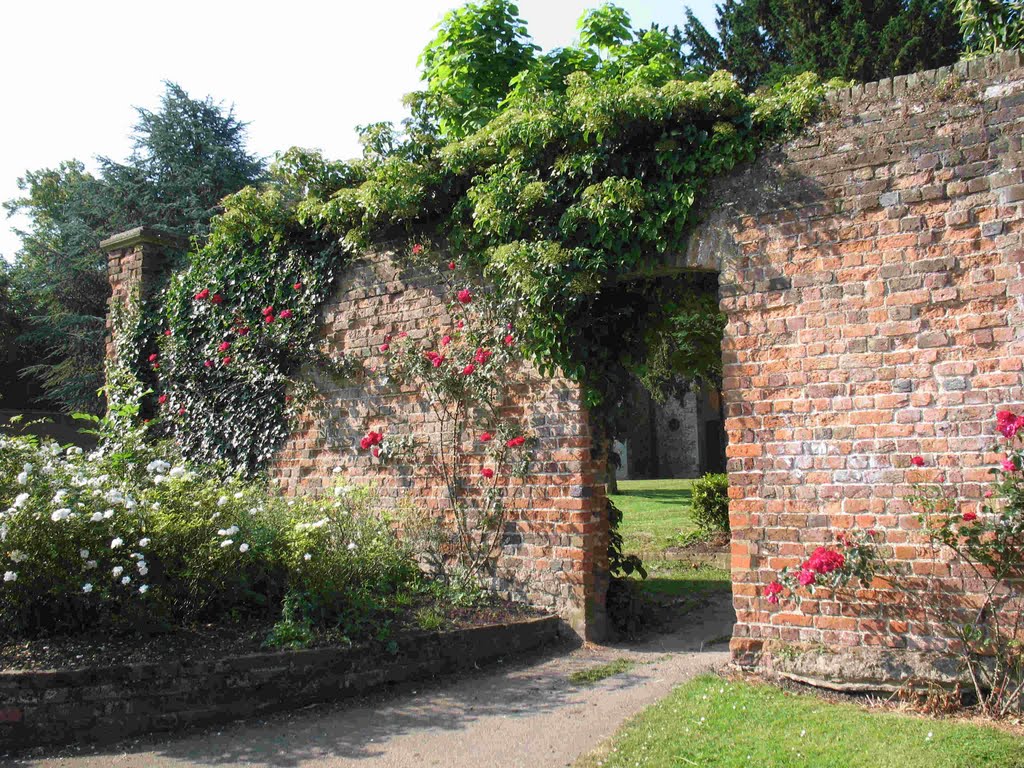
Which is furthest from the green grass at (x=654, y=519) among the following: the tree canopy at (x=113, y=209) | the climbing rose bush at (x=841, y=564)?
the tree canopy at (x=113, y=209)

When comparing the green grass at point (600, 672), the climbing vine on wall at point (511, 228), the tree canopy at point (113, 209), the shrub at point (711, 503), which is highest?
the tree canopy at point (113, 209)

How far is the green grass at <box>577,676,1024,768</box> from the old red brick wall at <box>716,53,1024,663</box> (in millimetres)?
631

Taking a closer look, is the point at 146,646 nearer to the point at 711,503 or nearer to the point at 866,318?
the point at 866,318

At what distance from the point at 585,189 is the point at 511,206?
24.7 inches

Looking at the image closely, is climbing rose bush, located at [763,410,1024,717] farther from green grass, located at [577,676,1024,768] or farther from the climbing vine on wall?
the climbing vine on wall

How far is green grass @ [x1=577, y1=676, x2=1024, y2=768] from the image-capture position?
150 inches

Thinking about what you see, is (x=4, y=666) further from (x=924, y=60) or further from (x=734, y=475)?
(x=924, y=60)

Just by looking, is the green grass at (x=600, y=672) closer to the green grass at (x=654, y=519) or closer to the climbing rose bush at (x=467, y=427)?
the climbing rose bush at (x=467, y=427)

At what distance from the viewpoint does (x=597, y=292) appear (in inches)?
238

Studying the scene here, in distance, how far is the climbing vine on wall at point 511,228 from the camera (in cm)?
577

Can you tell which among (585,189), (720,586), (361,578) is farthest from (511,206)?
(720,586)

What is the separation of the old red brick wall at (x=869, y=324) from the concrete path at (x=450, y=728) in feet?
3.25

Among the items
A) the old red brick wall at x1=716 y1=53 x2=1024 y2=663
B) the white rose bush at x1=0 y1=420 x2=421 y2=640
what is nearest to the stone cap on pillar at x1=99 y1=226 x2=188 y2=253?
the white rose bush at x1=0 y1=420 x2=421 y2=640

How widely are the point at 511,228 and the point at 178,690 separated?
3909 mm
